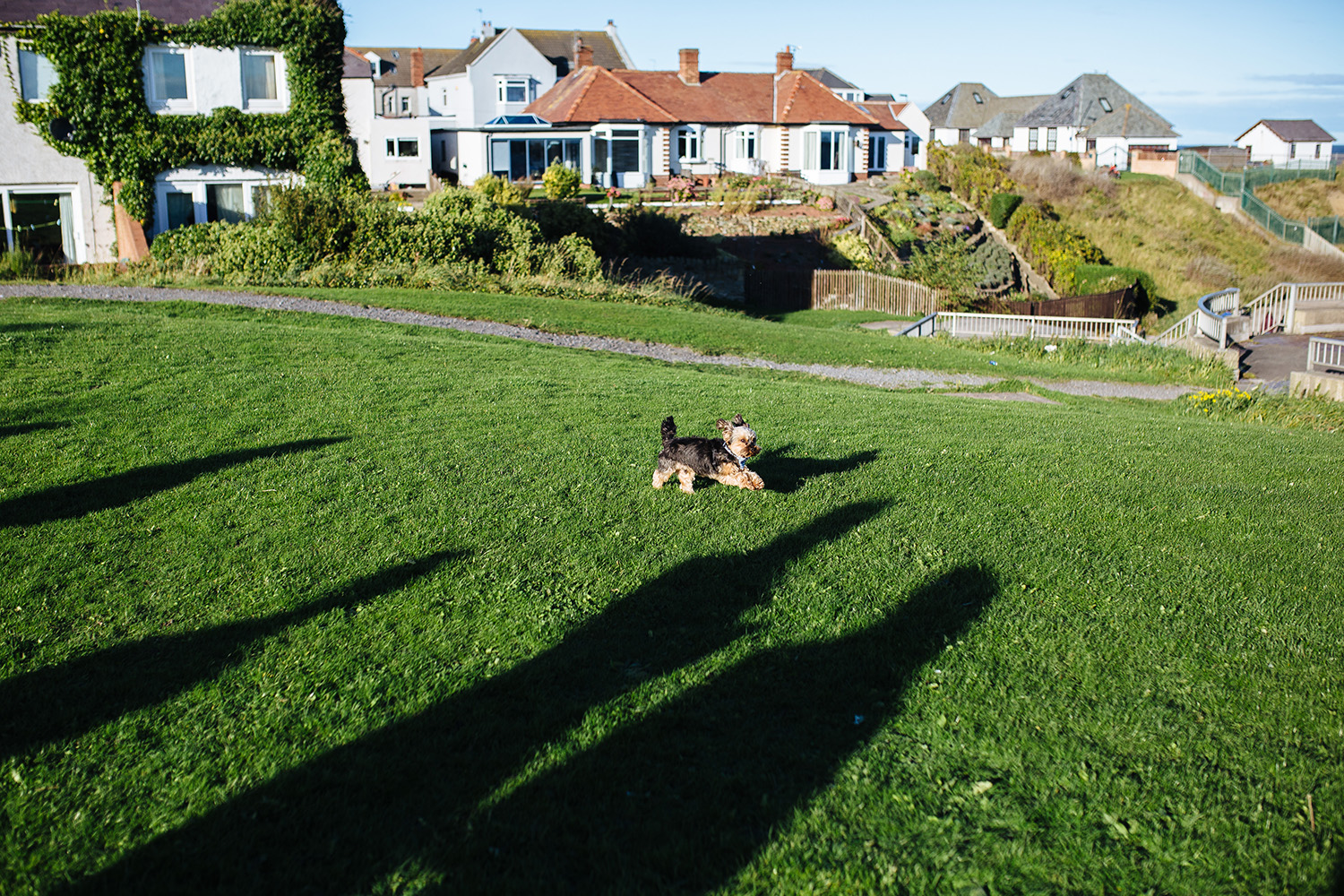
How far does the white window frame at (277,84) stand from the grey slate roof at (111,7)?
4.47 feet

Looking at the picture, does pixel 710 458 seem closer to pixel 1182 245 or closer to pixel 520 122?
pixel 520 122

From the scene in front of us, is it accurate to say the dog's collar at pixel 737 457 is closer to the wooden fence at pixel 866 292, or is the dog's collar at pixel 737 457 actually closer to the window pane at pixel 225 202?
the window pane at pixel 225 202

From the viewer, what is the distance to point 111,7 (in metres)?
23.8

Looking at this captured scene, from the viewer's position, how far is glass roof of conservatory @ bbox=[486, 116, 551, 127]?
143 ft

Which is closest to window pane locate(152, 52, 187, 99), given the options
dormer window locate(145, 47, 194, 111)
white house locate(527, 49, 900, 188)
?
dormer window locate(145, 47, 194, 111)

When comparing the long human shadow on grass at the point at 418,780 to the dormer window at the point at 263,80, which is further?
the dormer window at the point at 263,80

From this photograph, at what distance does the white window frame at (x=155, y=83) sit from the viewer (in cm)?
2431

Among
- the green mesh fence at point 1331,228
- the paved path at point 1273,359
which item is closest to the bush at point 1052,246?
the paved path at point 1273,359

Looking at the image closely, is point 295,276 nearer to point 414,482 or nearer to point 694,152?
point 414,482

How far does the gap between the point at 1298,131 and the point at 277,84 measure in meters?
96.3

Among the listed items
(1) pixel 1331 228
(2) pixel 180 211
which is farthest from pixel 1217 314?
(2) pixel 180 211

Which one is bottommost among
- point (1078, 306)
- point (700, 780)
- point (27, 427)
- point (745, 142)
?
point (700, 780)

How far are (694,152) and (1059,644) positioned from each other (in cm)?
4568

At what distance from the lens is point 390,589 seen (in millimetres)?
5758
